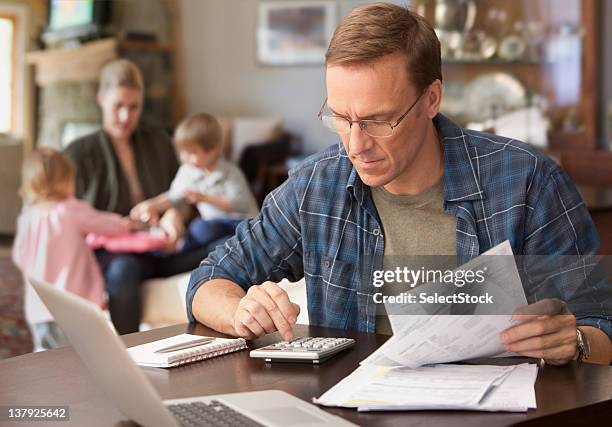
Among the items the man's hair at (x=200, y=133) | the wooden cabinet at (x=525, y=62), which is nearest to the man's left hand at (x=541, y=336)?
the man's hair at (x=200, y=133)

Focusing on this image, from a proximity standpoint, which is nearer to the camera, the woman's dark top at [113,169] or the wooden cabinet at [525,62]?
the woman's dark top at [113,169]

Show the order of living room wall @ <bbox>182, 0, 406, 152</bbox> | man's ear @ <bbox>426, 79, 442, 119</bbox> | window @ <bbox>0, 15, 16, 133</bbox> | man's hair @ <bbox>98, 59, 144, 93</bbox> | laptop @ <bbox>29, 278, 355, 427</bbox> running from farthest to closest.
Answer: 1. window @ <bbox>0, 15, 16, 133</bbox>
2. living room wall @ <bbox>182, 0, 406, 152</bbox>
3. man's hair @ <bbox>98, 59, 144, 93</bbox>
4. man's ear @ <bbox>426, 79, 442, 119</bbox>
5. laptop @ <bbox>29, 278, 355, 427</bbox>

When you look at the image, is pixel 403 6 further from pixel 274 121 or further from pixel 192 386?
pixel 274 121

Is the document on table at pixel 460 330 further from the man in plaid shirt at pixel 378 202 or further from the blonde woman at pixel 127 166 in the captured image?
the blonde woman at pixel 127 166

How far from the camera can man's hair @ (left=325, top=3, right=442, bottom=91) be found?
1.72 m

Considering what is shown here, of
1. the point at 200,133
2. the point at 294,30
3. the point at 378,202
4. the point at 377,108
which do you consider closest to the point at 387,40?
the point at 377,108

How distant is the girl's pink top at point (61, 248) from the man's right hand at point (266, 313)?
2.25m

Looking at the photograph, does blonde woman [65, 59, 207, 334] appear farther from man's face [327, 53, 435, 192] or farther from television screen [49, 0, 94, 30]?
television screen [49, 0, 94, 30]

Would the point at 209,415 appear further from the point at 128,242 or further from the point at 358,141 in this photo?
the point at 128,242

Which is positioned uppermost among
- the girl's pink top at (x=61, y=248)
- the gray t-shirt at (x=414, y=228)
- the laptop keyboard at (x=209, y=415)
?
the gray t-shirt at (x=414, y=228)

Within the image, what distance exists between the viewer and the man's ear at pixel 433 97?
184cm

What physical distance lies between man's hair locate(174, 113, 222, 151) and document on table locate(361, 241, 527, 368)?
2.88 m

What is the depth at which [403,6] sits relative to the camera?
6.03ft

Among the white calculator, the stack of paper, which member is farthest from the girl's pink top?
the stack of paper
